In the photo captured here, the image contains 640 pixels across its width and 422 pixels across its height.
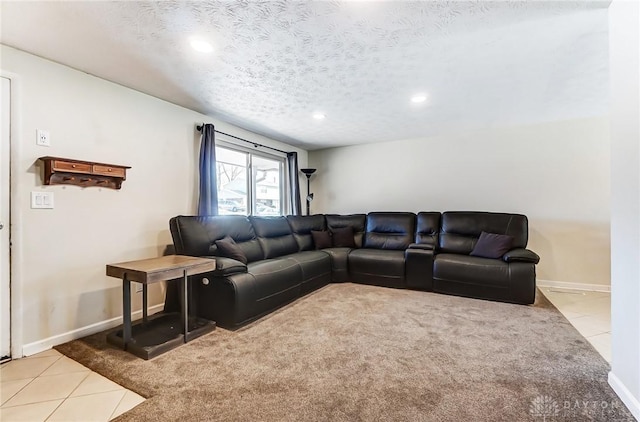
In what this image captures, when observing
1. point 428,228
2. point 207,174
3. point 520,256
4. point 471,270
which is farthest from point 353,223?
point 207,174

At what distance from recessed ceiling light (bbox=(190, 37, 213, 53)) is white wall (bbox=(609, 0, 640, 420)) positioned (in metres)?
2.49

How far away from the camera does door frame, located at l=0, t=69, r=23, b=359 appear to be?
2055 millimetres

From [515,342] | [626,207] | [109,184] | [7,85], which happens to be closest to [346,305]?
[515,342]

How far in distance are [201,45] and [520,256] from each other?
3719 millimetres

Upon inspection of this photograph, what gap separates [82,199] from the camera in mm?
2424

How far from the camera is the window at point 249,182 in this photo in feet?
13.1

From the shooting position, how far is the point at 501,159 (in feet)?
13.6

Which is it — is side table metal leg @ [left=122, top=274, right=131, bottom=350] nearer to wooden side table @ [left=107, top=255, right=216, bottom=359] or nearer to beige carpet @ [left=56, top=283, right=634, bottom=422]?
wooden side table @ [left=107, top=255, right=216, bottom=359]

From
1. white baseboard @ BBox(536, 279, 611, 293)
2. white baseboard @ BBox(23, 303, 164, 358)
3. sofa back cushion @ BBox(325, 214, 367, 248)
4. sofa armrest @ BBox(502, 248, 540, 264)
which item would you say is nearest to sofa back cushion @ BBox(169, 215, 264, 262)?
white baseboard @ BBox(23, 303, 164, 358)

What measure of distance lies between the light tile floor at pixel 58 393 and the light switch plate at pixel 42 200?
1145 mm

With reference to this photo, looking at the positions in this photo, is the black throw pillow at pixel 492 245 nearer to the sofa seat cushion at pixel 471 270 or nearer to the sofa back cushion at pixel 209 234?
the sofa seat cushion at pixel 471 270

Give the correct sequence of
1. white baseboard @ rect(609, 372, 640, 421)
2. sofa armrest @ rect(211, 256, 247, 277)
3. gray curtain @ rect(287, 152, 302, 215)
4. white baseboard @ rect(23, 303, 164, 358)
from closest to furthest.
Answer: white baseboard @ rect(609, 372, 640, 421), white baseboard @ rect(23, 303, 164, 358), sofa armrest @ rect(211, 256, 247, 277), gray curtain @ rect(287, 152, 302, 215)

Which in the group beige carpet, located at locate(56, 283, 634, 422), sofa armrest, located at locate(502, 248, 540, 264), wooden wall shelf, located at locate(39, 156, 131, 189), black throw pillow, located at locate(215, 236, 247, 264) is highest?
wooden wall shelf, located at locate(39, 156, 131, 189)

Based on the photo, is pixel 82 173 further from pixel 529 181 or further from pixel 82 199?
pixel 529 181
